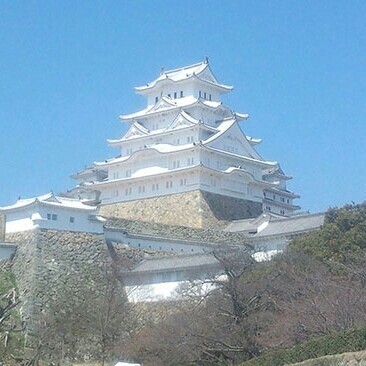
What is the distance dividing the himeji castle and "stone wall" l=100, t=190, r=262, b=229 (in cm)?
8

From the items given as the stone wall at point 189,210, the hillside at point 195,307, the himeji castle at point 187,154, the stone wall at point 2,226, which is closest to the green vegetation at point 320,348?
the hillside at point 195,307

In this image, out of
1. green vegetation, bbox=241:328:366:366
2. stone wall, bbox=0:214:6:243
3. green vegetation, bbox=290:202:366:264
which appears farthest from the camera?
stone wall, bbox=0:214:6:243

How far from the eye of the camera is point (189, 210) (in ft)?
131

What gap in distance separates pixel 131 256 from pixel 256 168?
556 inches

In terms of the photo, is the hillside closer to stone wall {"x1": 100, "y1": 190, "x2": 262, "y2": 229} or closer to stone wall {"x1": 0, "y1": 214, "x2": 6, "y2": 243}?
stone wall {"x1": 0, "y1": 214, "x2": 6, "y2": 243}

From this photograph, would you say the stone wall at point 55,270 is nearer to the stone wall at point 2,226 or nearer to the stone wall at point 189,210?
the stone wall at point 2,226

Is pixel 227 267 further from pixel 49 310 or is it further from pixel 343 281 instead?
pixel 49 310

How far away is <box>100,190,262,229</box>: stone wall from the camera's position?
39.7 m

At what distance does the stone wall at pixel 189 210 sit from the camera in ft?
130

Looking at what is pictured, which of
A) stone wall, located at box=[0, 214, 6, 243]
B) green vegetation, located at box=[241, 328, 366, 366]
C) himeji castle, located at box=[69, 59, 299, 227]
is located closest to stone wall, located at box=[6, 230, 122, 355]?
stone wall, located at box=[0, 214, 6, 243]

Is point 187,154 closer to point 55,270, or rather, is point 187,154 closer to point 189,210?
point 189,210

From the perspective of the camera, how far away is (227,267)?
21.6 m

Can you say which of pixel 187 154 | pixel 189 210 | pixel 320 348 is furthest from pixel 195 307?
pixel 187 154

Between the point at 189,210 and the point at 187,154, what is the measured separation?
3060mm
